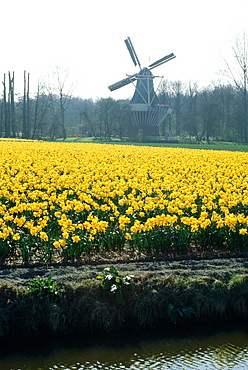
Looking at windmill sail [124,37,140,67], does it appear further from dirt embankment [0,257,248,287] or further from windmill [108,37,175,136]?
dirt embankment [0,257,248,287]

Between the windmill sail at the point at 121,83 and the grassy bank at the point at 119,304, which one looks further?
the windmill sail at the point at 121,83

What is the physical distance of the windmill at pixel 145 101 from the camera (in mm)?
68375

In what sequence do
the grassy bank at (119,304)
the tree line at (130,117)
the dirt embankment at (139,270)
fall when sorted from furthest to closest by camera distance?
the tree line at (130,117) < the dirt embankment at (139,270) < the grassy bank at (119,304)

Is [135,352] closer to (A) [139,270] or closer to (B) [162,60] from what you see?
(A) [139,270]

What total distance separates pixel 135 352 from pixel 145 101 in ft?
208

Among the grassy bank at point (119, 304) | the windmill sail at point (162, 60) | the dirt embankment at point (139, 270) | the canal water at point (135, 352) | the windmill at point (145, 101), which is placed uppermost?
the windmill sail at point (162, 60)

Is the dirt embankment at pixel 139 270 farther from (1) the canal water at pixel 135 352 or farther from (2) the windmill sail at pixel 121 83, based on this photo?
(2) the windmill sail at pixel 121 83

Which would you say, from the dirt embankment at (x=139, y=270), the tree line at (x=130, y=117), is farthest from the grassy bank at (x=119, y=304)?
the tree line at (x=130, y=117)

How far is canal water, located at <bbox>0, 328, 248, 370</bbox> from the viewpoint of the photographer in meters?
5.67

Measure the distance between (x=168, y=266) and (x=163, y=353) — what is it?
180cm

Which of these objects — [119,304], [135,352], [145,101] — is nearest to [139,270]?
[119,304]

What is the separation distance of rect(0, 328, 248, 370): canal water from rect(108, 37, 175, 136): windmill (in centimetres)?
6305

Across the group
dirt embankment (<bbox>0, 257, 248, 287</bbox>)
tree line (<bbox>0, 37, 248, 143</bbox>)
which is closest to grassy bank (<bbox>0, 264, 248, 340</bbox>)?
dirt embankment (<bbox>0, 257, 248, 287</bbox>)

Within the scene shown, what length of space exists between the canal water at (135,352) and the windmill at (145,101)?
6305cm
